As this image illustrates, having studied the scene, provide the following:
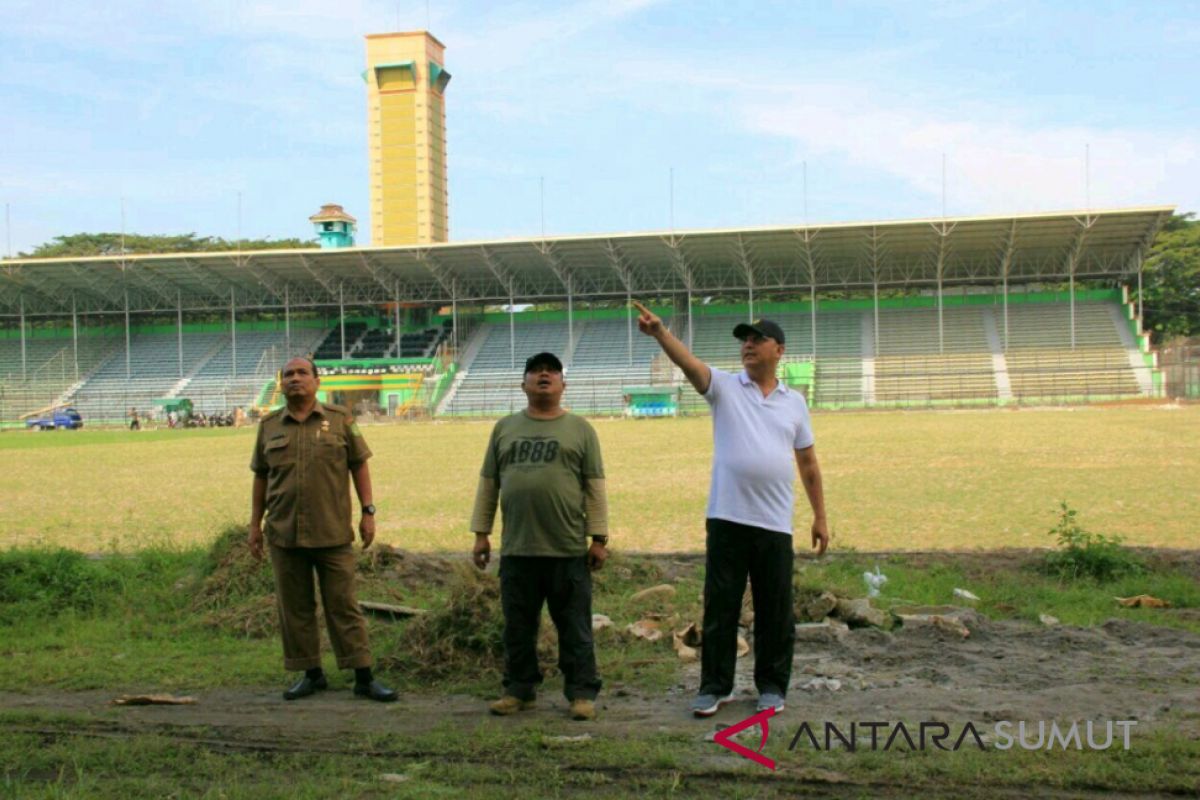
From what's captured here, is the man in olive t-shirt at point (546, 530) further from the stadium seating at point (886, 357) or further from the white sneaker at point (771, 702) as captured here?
the stadium seating at point (886, 357)

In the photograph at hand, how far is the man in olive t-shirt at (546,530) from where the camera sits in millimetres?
5258

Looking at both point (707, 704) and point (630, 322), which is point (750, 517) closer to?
point (707, 704)

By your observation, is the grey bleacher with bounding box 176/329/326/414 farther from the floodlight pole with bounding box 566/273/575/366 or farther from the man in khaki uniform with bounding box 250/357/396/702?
the man in khaki uniform with bounding box 250/357/396/702

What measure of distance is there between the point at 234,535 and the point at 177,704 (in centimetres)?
298

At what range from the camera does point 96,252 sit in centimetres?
7981

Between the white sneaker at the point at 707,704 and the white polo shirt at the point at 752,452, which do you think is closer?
the white sneaker at the point at 707,704

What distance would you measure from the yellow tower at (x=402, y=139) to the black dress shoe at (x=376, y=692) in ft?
229

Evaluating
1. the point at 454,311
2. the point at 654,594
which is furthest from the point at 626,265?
the point at 654,594

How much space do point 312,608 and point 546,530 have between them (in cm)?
147

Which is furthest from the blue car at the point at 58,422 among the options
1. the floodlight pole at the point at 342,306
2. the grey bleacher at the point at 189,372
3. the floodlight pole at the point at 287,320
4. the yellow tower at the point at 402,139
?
the yellow tower at the point at 402,139

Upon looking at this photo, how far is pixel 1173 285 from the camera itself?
6500cm

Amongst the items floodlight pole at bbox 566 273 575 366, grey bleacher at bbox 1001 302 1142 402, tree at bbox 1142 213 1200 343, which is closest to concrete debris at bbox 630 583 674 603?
grey bleacher at bbox 1001 302 1142 402

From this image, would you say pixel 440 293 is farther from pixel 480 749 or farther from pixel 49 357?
pixel 480 749

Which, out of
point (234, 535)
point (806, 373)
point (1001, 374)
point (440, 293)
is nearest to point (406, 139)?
point (440, 293)
